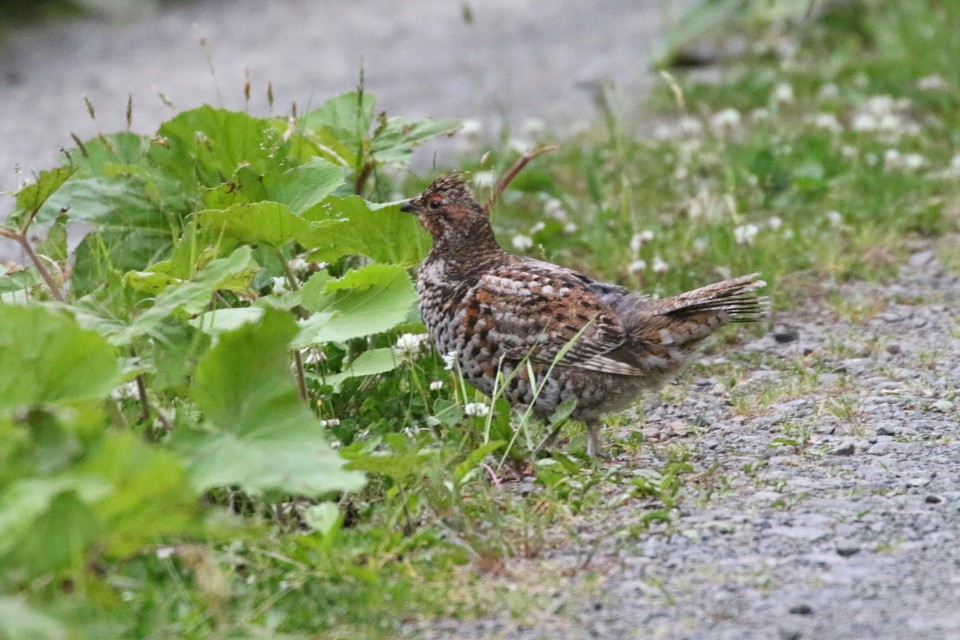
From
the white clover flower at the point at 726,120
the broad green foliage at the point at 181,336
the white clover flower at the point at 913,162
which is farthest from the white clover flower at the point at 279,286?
the white clover flower at the point at 726,120

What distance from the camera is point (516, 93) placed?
11633mm

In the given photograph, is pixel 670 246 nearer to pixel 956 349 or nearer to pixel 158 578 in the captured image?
pixel 956 349

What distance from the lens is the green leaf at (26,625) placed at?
10.0ft

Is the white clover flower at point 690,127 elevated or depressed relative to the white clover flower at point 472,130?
depressed

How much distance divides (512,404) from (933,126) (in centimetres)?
545

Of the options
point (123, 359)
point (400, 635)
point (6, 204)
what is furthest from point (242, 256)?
point (6, 204)

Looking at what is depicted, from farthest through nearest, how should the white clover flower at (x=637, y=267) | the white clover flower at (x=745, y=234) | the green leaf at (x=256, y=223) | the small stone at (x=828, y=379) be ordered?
the white clover flower at (x=745, y=234)
the white clover flower at (x=637, y=267)
the small stone at (x=828, y=379)
the green leaf at (x=256, y=223)

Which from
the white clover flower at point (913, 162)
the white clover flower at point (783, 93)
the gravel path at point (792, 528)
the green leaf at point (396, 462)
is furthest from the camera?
the white clover flower at point (783, 93)

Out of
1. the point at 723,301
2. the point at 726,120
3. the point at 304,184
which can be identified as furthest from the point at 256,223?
the point at 726,120

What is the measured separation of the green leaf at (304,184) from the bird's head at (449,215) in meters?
0.43

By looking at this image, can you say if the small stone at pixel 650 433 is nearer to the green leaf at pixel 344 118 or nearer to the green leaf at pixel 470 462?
the green leaf at pixel 470 462

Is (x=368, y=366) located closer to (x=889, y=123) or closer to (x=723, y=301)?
(x=723, y=301)

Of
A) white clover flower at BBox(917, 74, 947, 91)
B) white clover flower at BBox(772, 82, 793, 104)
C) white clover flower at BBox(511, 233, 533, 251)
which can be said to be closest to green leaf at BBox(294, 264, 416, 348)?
white clover flower at BBox(511, 233, 533, 251)

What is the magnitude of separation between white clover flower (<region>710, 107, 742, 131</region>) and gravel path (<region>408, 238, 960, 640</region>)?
3381 mm
